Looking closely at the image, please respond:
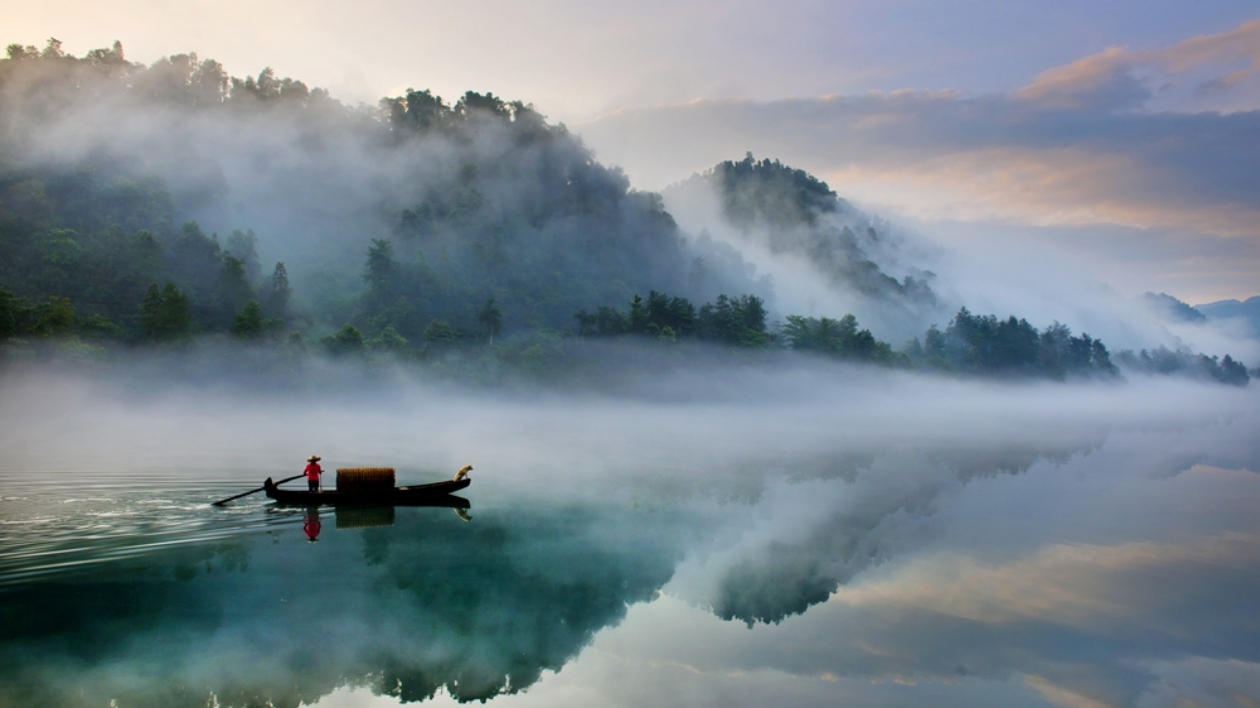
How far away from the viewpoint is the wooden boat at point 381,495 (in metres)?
19.2

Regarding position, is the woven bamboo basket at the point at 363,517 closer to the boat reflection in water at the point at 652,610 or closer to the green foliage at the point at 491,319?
the boat reflection in water at the point at 652,610

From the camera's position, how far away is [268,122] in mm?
103125

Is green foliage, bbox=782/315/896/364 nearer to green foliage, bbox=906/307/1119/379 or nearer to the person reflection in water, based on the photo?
green foliage, bbox=906/307/1119/379

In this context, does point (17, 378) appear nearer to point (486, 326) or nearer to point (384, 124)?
point (486, 326)

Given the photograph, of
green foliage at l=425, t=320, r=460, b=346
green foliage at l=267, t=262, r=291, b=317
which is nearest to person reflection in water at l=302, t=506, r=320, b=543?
green foliage at l=425, t=320, r=460, b=346

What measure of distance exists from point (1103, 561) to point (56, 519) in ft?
76.0

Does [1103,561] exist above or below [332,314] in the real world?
below

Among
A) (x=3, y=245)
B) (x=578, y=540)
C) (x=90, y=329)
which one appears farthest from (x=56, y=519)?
(x=3, y=245)

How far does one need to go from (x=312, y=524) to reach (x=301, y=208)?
86526 mm

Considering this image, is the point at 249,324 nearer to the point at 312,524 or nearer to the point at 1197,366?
the point at 312,524

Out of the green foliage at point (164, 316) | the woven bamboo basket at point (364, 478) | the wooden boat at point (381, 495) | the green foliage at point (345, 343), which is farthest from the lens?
the green foliage at point (345, 343)

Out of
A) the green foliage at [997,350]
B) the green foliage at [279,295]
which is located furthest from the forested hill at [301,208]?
the green foliage at [997,350]

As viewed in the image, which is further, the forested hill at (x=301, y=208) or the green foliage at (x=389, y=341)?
the green foliage at (x=389, y=341)

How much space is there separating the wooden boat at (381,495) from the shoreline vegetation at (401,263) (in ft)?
133
